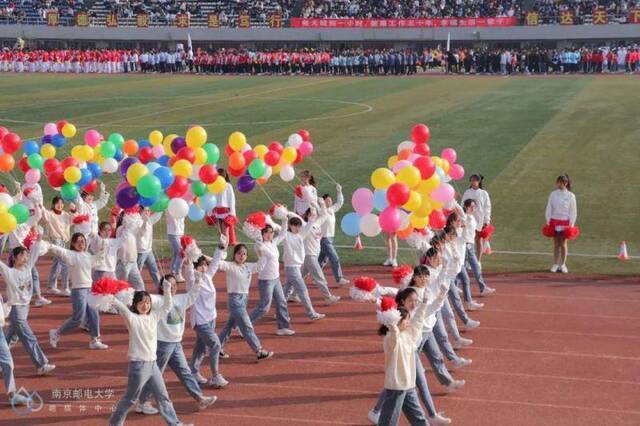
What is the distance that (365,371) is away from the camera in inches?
454

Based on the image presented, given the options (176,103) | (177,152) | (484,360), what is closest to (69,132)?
(177,152)

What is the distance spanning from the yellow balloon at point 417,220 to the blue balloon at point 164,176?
2.98 meters

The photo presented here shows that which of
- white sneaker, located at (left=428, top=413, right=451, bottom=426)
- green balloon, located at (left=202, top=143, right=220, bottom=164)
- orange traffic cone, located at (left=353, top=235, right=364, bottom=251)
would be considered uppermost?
green balloon, located at (left=202, top=143, right=220, bottom=164)

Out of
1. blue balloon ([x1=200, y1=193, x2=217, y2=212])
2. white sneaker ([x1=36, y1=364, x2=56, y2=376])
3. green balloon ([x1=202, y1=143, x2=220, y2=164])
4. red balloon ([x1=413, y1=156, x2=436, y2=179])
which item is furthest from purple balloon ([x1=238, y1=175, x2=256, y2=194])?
white sneaker ([x1=36, y1=364, x2=56, y2=376])

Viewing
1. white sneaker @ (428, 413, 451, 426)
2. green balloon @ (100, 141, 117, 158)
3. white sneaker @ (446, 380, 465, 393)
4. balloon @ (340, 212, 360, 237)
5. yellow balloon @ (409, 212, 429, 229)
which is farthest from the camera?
green balloon @ (100, 141, 117, 158)

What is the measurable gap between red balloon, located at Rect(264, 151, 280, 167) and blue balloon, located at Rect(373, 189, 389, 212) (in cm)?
306

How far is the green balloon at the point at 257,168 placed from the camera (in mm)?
13805

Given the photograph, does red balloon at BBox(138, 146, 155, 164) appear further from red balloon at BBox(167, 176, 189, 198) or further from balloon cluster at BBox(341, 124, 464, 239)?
balloon cluster at BBox(341, 124, 464, 239)

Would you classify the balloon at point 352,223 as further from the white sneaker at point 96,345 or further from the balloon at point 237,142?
the white sneaker at point 96,345

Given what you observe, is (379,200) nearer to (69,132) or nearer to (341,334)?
(341,334)

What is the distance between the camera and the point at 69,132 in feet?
50.9

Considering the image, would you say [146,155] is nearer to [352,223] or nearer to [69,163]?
[69,163]

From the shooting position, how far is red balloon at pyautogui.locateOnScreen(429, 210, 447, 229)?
40.7 feet

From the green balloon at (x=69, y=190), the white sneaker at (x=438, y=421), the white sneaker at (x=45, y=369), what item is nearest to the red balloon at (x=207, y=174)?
the green balloon at (x=69, y=190)
